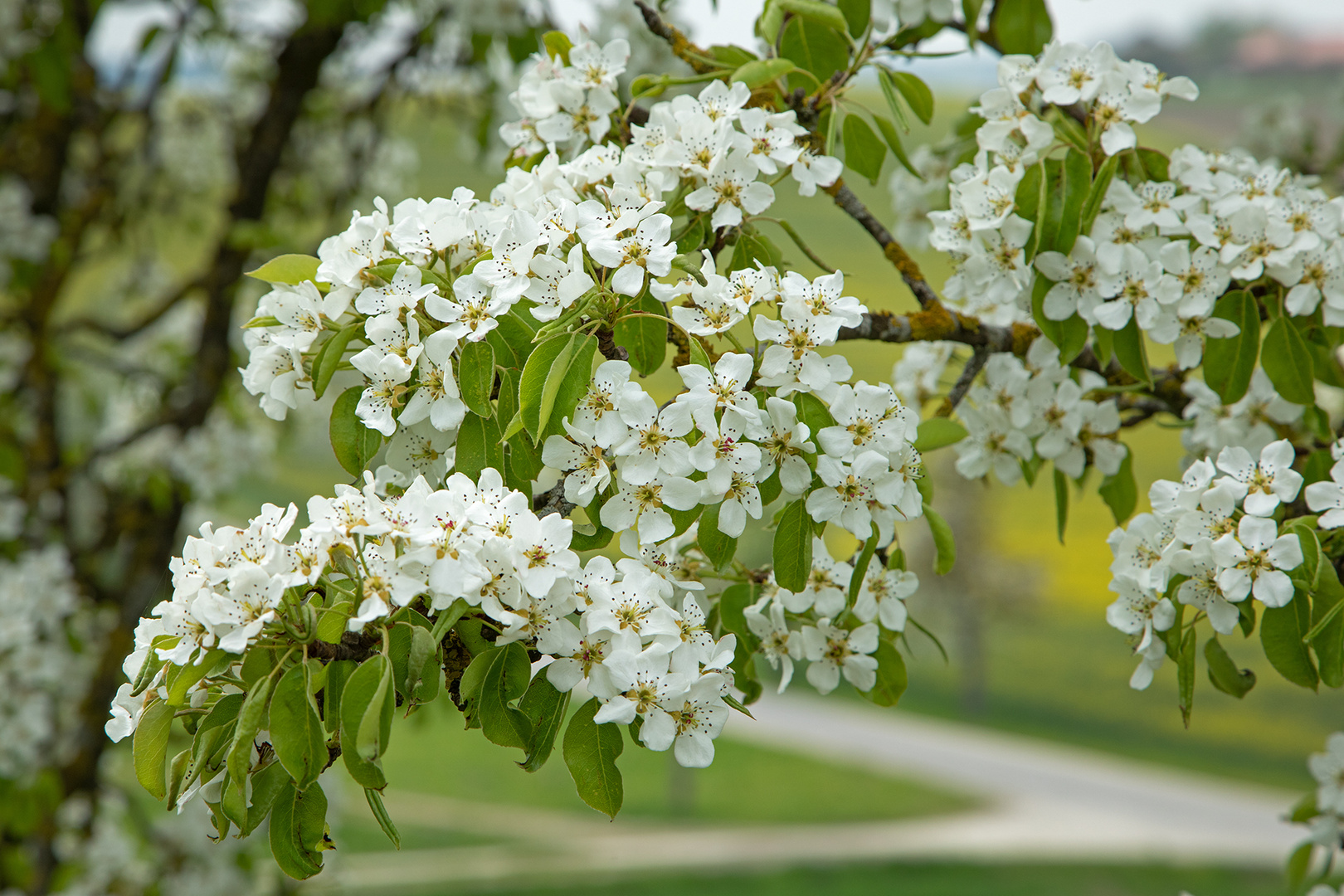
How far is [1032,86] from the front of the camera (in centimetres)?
132

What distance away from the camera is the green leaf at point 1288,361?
1.29 meters

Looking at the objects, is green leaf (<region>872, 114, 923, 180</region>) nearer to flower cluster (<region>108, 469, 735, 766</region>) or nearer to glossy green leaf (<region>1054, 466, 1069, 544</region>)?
glossy green leaf (<region>1054, 466, 1069, 544</region>)

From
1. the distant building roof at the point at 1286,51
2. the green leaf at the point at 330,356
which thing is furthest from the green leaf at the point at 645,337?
the distant building roof at the point at 1286,51

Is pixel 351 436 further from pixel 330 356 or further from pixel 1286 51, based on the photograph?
pixel 1286 51

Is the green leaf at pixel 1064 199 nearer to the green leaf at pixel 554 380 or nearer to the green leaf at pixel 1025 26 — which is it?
the green leaf at pixel 1025 26

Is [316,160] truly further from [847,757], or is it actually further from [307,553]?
[847,757]

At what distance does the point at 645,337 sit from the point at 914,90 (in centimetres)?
58

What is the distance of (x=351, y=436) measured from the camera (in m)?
1.03

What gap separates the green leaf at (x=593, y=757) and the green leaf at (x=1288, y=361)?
0.90 metres

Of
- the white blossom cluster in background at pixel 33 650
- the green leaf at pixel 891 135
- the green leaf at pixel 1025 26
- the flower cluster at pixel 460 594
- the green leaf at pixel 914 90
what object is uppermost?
the green leaf at pixel 1025 26

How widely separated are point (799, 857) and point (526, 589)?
745 centimetres

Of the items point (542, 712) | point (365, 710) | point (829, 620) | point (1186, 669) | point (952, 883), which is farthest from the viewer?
point (952, 883)

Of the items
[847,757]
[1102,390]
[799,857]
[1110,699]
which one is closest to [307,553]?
[1102,390]

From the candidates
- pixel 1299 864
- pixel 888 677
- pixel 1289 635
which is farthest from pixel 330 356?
pixel 1299 864
